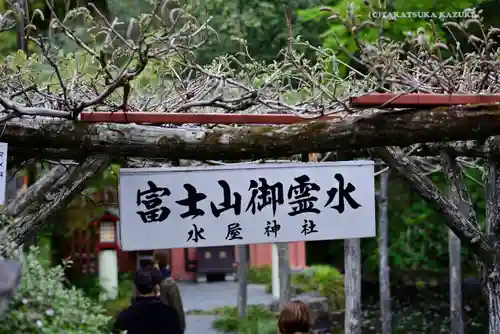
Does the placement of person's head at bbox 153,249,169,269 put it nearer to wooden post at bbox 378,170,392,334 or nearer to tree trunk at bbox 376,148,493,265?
tree trunk at bbox 376,148,493,265

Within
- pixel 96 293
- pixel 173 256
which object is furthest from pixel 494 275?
pixel 173 256

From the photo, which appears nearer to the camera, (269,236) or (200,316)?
(269,236)

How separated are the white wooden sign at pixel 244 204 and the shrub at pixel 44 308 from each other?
51 cm

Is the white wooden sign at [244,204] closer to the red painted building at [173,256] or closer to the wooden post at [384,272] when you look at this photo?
the wooden post at [384,272]

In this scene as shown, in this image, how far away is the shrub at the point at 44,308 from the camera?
10.9ft

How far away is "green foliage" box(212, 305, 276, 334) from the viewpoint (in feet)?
37.9

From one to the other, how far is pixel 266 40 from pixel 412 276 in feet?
22.1

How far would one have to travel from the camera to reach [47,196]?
6.09 metres

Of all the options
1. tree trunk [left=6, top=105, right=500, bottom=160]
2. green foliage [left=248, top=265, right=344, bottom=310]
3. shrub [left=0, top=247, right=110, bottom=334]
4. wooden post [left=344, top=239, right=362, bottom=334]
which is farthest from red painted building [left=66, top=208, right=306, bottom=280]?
shrub [left=0, top=247, right=110, bottom=334]

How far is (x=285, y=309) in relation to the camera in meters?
3.88

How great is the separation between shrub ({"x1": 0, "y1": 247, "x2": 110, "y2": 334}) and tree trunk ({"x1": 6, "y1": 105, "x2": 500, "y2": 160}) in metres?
0.77

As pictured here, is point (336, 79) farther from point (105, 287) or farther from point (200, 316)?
point (105, 287)

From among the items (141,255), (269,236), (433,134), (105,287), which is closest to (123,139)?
(269,236)

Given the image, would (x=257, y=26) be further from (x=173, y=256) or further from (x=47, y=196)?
(x=47, y=196)
